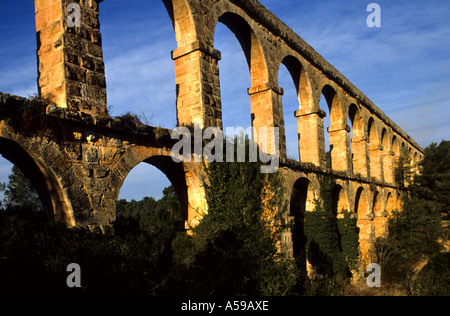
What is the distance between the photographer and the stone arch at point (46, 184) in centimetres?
521

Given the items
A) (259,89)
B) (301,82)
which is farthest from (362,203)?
(259,89)

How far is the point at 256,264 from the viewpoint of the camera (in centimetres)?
762

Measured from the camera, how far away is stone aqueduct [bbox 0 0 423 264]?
5262mm

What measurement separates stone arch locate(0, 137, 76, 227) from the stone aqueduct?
0.02 m

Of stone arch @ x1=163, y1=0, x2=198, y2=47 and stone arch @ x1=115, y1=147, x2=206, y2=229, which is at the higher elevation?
stone arch @ x1=163, y1=0, x2=198, y2=47

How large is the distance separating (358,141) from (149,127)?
44.2 feet

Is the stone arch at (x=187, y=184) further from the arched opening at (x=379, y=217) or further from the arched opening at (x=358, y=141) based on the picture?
the arched opening at (x=379, y=217)

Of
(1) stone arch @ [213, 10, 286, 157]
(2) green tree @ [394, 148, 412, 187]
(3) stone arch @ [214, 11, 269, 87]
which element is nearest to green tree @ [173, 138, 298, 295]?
(1) stone arch @ [213, 10, 286, 157]

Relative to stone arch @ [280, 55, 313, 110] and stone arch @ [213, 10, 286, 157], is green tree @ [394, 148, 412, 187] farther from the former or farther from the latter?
stone arch @ [213, 10, 286, 157]

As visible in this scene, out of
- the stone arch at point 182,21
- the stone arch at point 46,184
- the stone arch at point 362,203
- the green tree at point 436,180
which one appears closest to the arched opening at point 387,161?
the green tree at point 436,180

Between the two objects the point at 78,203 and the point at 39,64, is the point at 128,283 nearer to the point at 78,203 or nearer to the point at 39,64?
the point at 78,203

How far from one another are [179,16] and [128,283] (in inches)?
220

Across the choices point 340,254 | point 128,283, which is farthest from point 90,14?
point 340,254

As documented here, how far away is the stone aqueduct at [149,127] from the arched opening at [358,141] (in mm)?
2292
